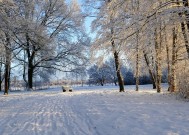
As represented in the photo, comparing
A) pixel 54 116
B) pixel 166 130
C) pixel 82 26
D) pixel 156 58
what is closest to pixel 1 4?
pixel 54 116

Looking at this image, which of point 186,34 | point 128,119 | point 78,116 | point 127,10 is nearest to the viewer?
point 128,119

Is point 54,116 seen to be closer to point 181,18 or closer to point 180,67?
point 181,18

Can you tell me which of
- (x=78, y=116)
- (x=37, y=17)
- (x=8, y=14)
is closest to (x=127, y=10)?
(x=78, y=116)

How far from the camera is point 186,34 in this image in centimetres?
1375

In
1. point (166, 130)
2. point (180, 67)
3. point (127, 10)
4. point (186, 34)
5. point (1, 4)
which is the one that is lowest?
point (166, 130)

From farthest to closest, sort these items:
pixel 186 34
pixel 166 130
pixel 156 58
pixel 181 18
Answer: pixel 156 58 → pixel 186 34 → pixel 181 18 → pixel 166 130

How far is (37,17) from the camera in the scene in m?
36.1

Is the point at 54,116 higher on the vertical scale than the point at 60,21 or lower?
lower

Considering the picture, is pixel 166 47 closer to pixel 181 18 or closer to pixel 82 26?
pixel 181 18

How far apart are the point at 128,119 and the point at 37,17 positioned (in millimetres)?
29190

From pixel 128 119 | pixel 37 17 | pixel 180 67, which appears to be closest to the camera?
pixel 128 119

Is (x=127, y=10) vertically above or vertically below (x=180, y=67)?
above

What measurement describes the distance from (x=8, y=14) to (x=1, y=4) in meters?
1.76

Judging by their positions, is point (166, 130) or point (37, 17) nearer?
point (166, 130)
